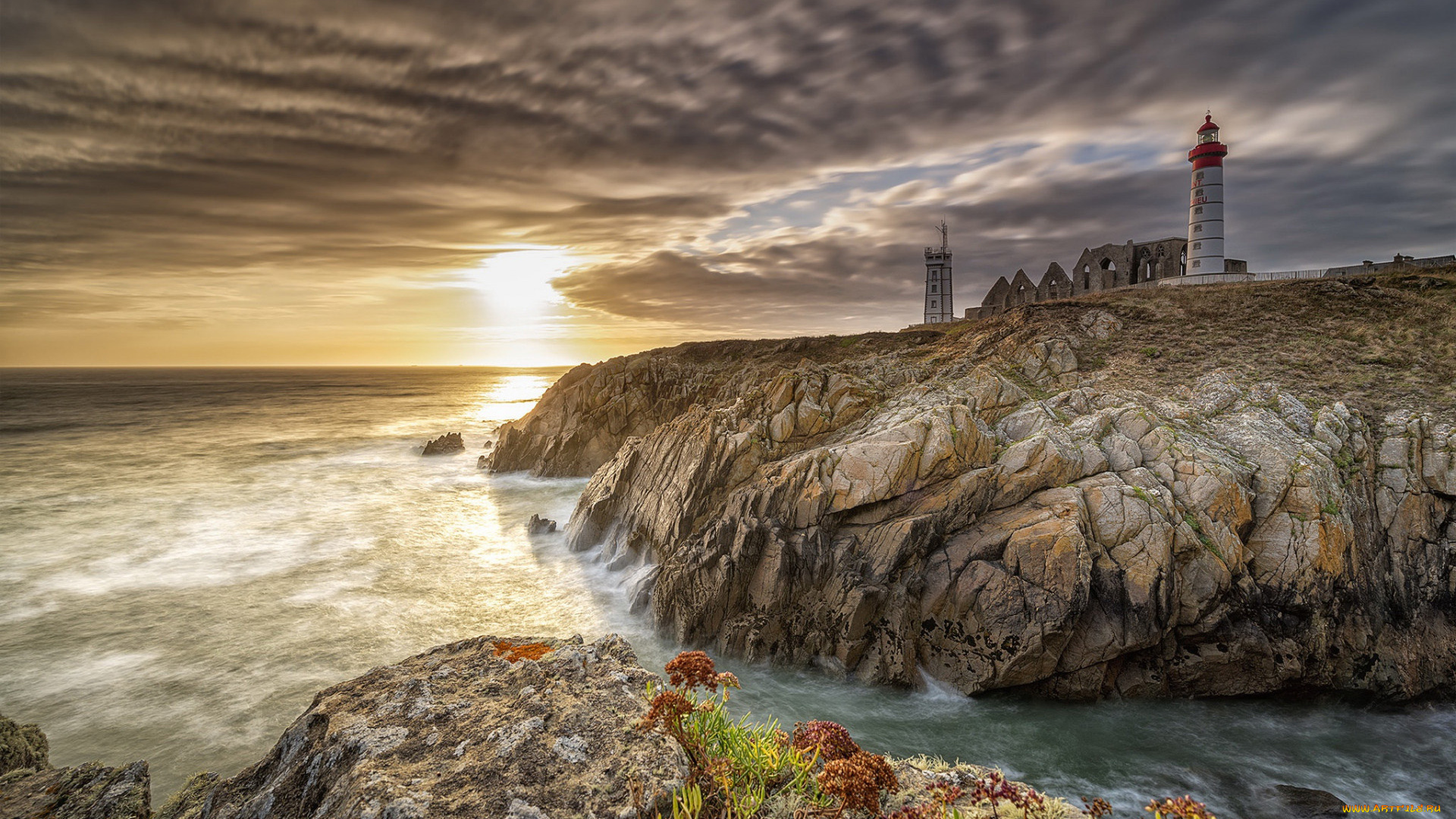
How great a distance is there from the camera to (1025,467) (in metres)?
16.8

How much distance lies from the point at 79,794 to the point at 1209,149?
→ 170 ft

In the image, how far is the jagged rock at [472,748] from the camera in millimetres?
3762

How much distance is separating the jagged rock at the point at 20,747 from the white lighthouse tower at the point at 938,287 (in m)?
58.0

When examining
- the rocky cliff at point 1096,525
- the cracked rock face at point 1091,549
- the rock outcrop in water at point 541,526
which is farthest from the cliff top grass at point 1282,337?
the rock outcrop in water at point 541,526

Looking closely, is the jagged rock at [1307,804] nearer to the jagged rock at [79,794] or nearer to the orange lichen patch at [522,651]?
the orange lichen patch at [522,651]

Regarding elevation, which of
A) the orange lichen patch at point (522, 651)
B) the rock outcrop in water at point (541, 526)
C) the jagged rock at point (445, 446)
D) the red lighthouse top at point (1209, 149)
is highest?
the red lighthouse top at point (1209, 149)

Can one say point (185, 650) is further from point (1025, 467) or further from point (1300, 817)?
point (1300, 817)

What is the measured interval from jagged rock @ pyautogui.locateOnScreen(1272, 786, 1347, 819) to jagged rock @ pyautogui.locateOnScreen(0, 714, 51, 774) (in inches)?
805

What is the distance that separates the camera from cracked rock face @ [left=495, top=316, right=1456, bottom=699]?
14.1 meters

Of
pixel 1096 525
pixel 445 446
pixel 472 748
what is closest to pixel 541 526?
pixel 1096 525

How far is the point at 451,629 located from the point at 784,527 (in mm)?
12002

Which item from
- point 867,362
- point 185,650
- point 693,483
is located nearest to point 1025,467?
point 693,483

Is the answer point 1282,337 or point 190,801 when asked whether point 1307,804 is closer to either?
point 190,801

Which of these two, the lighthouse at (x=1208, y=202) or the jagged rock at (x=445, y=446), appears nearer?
the lighthouse at (x=1208, y=202)
